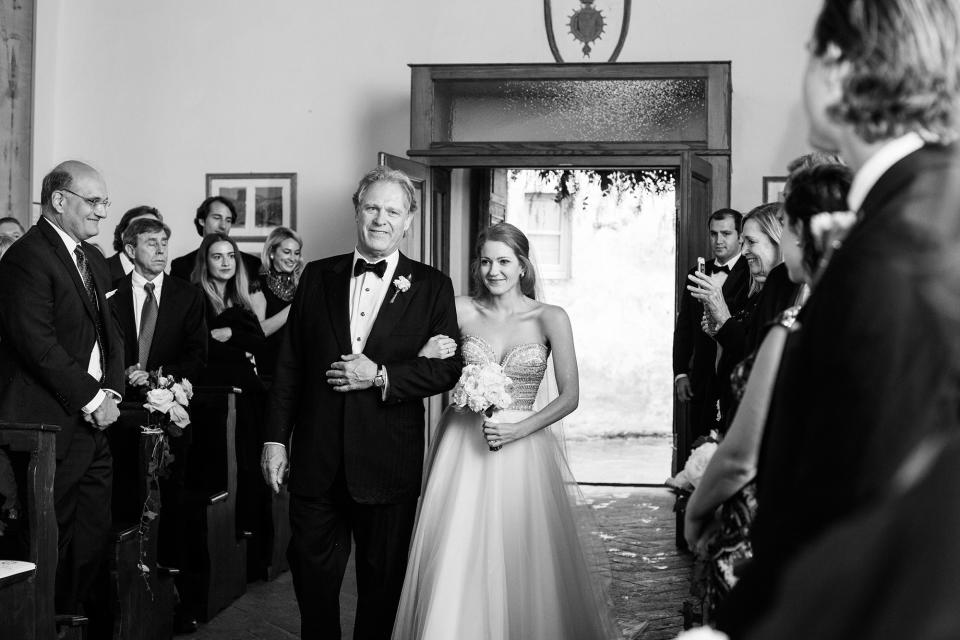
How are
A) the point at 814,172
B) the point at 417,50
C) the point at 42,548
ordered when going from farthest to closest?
the point at 417,50 → the point at 42,548 → the point at 814,172

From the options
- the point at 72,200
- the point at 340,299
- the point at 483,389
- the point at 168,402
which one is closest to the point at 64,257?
the point at 72,200

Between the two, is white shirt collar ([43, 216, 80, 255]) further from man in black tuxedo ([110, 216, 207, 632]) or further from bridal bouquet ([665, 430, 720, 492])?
bridal bouquet ([665, 430, 720, 492])

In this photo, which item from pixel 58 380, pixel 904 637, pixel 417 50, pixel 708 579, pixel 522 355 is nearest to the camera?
pixel 904 637

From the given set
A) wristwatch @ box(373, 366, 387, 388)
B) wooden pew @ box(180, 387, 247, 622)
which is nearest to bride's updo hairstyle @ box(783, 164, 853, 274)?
wristwatch @ box(373, 366, 387, 388)

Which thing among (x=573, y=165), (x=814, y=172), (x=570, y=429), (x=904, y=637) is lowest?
(x=570, y=429)

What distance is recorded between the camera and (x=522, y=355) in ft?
14.4

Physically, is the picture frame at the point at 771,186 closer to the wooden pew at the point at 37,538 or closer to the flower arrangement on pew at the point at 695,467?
the flower arrangement on pew at the point at 695,467

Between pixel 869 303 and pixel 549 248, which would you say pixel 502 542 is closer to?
pixel 869 303

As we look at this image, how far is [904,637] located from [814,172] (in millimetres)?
1501

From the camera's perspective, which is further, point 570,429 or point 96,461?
point 570,429

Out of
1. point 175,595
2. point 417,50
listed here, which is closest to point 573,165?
point 417,50

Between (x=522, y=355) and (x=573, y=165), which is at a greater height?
(x=573, y=165)

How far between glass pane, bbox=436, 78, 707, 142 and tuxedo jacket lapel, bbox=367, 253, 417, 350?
4014 millimetres

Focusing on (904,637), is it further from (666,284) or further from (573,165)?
(666,284)
